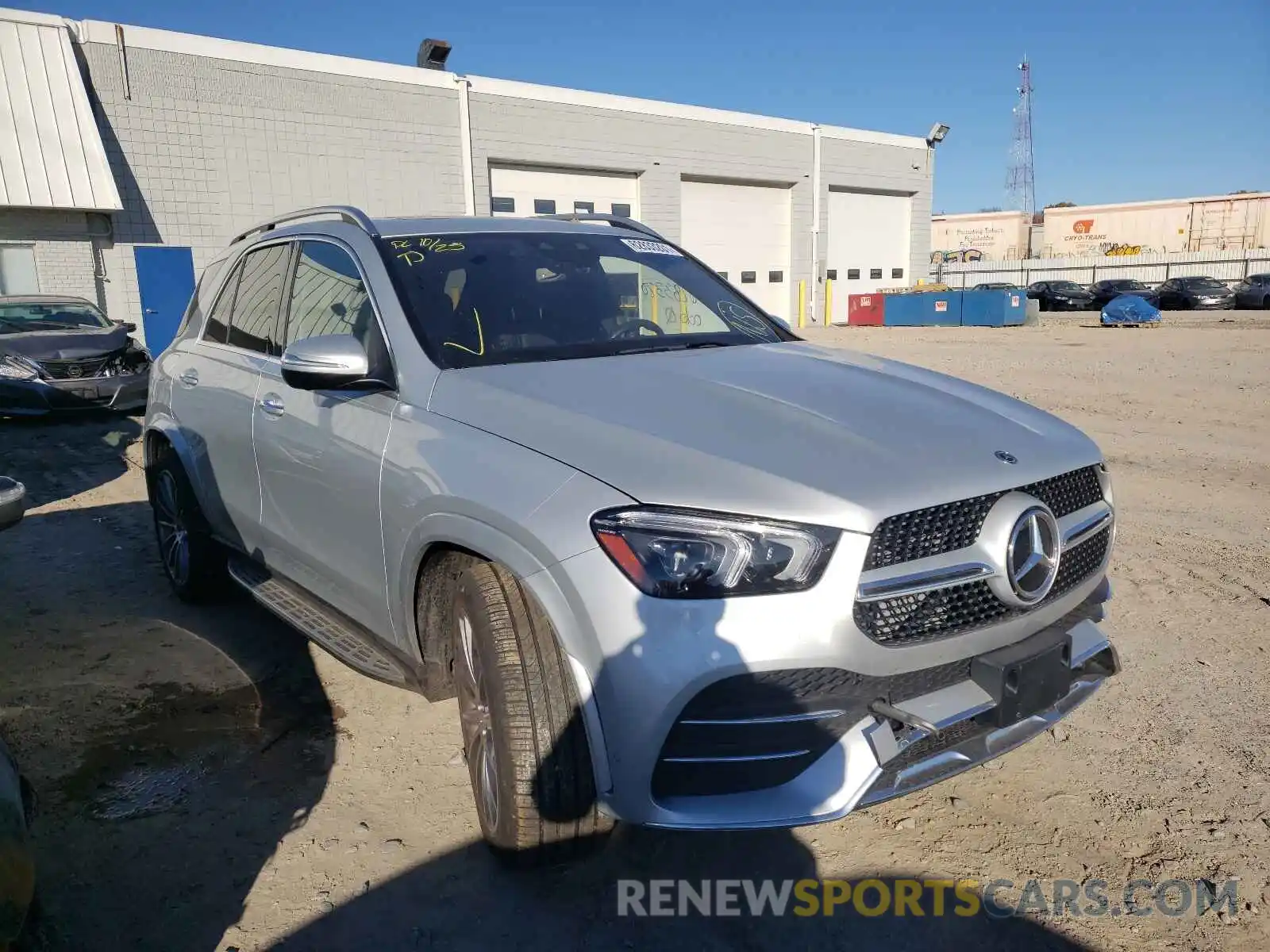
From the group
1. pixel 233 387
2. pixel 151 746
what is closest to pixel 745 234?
pixel 233 387

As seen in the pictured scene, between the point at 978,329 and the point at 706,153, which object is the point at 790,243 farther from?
the point at 978,329

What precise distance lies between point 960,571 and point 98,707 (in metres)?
3.32

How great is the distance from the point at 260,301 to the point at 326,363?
4.85 feet

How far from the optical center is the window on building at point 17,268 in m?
15.1

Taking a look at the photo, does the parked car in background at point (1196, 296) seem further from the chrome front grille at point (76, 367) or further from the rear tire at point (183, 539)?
the rear tire at point (183, 539)

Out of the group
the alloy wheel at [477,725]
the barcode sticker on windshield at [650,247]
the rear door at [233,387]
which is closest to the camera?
the alloy wheel at [477,725]

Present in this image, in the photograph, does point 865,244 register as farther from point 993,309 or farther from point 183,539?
point 183,539

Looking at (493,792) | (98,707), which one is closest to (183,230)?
(98,707)

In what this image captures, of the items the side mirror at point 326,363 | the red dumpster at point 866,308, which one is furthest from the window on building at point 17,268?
the red dumpster at point 866,308

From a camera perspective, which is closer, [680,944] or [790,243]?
[680,944]

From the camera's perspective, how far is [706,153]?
24812mm

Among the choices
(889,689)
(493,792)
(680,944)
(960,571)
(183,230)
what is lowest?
(680,944)

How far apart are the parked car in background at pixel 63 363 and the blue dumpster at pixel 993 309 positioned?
2320 centimetres

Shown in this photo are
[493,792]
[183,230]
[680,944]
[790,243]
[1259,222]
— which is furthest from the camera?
[1259,222]
